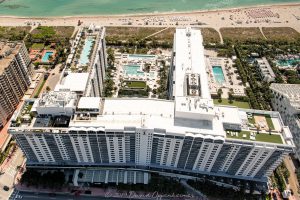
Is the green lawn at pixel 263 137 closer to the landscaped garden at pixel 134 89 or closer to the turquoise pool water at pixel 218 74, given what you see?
the landscaped garden at pixel 134 89

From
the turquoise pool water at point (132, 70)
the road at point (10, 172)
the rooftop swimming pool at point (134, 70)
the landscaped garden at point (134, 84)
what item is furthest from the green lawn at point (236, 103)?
the road at point (10, 172)

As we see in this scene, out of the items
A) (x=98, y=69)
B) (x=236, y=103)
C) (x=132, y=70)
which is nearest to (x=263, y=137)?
(x=236, y=103)

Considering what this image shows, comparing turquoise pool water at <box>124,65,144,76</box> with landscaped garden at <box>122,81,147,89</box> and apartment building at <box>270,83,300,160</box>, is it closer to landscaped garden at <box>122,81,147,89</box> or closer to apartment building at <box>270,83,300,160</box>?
landscaped garden at <box>122,81,147,89</box>

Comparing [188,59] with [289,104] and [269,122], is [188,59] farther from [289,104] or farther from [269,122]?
[289,104]

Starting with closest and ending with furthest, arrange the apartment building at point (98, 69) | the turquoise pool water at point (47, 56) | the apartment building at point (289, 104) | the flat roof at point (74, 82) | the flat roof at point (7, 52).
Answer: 1. the flat roof at point (74, 82)
2. the apartment building at point (289, 104)
3. the apartment building at point (98, 69)
4. the flat roof at point (7, 52)
5. the turquoise pool water at point (47, 56)

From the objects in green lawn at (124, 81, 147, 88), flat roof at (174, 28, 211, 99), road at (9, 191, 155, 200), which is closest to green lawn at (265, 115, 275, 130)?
flat roof at (174, 28, 211, 99)

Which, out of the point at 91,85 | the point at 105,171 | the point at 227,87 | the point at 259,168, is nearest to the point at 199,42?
the point at 227,87
